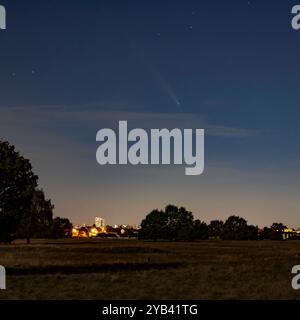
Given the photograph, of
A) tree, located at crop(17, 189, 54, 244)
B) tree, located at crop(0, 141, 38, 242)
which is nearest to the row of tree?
tree, located at crop(0, 141, 38, 242)

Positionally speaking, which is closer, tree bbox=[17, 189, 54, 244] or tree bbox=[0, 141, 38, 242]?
tree bbox=[0, 141, 38, 242]

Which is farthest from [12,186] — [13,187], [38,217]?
[38,217]

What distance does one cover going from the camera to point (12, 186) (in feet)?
128

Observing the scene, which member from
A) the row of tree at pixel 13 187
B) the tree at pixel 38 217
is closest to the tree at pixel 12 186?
the row of tree at pixel 13 187

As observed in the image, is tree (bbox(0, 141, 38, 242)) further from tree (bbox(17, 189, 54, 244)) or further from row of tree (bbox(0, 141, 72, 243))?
tree (bbox(17, 189, 54, 244))

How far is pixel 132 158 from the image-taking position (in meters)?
32.2

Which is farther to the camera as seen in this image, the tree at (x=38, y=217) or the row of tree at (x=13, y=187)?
the tree at (x=38, y=217)

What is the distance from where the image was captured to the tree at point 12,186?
38.8 m

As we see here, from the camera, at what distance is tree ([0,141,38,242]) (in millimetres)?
38812

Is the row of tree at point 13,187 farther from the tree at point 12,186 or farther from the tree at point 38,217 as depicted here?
the tree at point 38,217

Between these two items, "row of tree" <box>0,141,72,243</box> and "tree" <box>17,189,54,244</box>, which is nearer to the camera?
"row of tree" <box>0,141,72,243</box>
